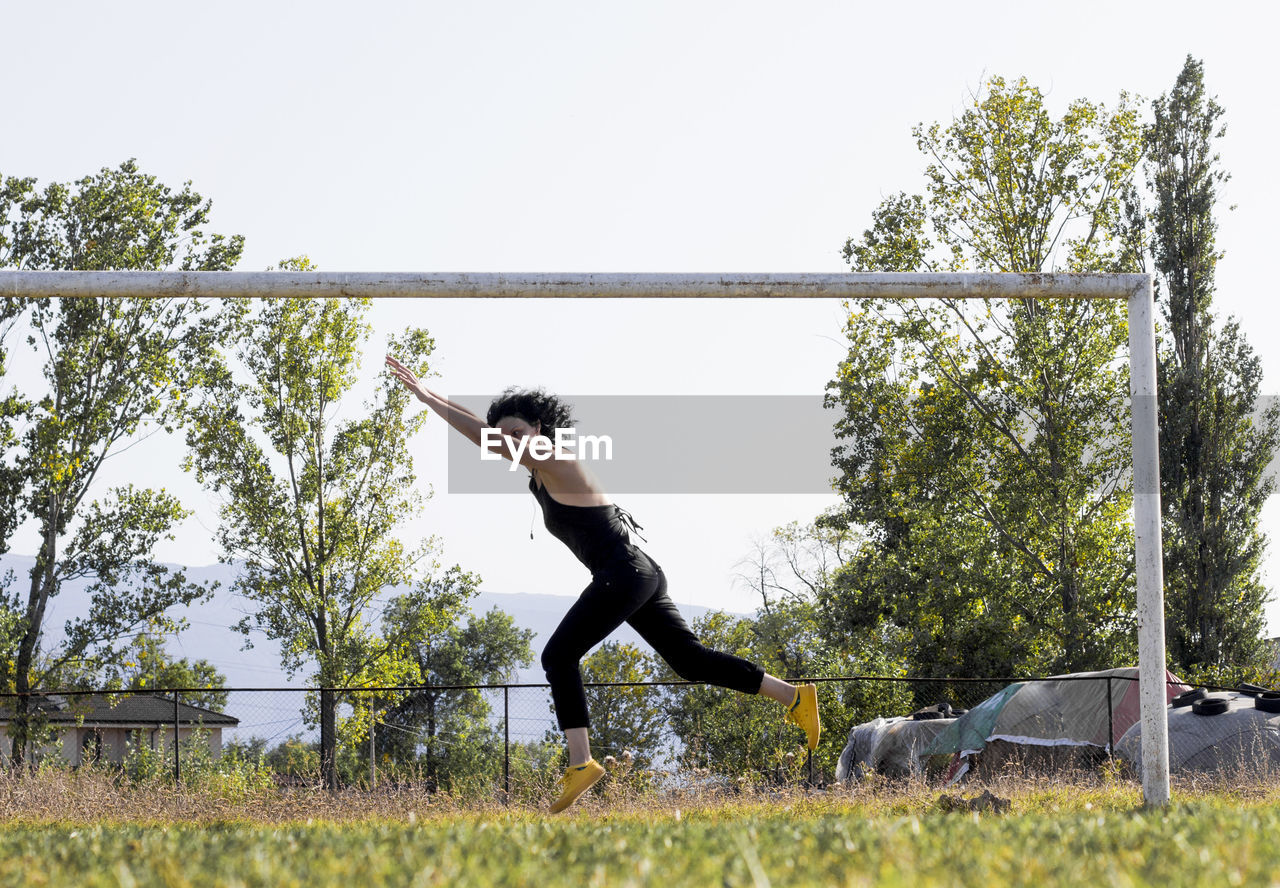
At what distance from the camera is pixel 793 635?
1911 inches

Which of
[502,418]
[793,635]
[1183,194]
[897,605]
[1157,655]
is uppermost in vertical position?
[1183,194]

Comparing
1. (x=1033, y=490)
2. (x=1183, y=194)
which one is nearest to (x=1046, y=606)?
(x=1033, y=490)

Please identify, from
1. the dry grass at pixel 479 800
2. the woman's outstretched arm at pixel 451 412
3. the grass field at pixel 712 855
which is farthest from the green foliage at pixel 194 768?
the grass field at pixel 712 855

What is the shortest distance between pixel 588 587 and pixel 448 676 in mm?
66263

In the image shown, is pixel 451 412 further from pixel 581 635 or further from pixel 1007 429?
pixel 1007 429

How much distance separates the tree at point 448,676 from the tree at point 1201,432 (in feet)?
45.9

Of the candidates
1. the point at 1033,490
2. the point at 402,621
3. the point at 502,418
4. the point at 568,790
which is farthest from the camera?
the point at 402,621

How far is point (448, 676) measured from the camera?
6969cm

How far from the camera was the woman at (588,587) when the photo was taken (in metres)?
5.66

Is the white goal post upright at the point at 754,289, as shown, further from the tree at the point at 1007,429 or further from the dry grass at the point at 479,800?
the tree at the point at 1007,429

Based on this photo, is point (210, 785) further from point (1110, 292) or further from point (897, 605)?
point (897, 605)

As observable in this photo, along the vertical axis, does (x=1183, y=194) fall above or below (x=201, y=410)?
above

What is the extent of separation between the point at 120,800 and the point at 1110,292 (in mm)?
7914

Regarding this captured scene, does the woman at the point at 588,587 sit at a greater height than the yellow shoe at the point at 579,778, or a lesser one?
greater
